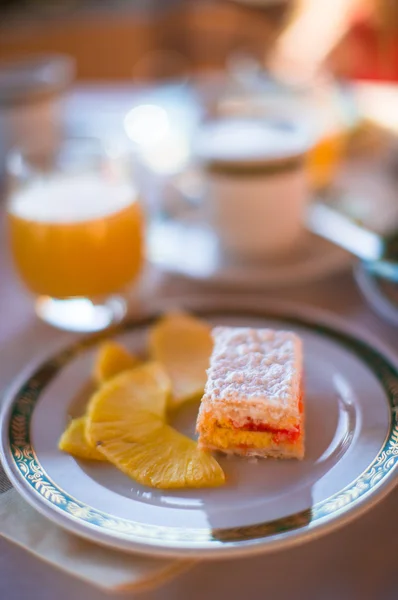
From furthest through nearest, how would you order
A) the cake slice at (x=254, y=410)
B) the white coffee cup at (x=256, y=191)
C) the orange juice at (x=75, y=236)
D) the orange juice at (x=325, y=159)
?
the orange juice at (x=325, y=159) → the white coffee cup at (x=256, y=191) → the orange juice at (x=75, y=236) → the cake slice at (x=254, y=410)

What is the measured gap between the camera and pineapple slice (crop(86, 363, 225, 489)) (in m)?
0.70

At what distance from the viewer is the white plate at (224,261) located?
1168 millimetres

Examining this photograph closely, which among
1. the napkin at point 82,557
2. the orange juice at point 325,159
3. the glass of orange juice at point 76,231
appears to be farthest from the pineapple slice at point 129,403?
the orange juice at point 325,159

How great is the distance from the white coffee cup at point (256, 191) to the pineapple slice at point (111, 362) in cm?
42

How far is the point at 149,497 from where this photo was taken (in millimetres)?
682

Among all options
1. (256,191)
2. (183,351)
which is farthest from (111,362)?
(256,191)

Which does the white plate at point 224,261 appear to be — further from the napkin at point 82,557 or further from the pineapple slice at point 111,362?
the napkin at point 82,557

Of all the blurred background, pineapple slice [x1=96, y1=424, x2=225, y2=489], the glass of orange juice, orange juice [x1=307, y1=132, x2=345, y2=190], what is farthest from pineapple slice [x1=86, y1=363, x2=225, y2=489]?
orange juice [x1=307, y1=132, x2=345, y2=190]

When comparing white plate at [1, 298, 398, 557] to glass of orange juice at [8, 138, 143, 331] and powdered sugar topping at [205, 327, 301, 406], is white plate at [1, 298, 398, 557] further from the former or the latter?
glass of orange juice at [8, 138, 143, 331]

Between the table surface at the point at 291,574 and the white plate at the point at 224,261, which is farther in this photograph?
the white plate at the point at 224,261

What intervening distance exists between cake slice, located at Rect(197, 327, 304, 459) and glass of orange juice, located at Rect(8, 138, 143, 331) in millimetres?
392

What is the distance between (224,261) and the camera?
125 cm

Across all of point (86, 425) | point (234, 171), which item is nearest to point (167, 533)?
point (86, 425)

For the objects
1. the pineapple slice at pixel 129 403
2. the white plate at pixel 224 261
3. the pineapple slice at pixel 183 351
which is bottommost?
the white plate at pixel 224 261
